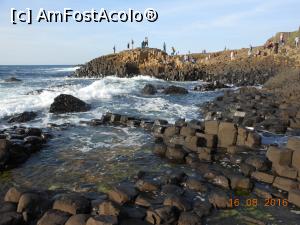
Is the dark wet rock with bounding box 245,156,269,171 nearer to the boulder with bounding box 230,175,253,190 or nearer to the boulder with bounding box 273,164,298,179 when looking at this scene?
the boulder with bounding box 273,164,298,179

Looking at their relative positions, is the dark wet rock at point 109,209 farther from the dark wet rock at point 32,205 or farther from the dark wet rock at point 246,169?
the dark wet rock at point 246,169

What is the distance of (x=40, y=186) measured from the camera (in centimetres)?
938

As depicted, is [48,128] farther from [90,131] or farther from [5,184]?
[5,184]

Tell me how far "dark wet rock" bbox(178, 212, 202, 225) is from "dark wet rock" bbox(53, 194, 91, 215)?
2.10m

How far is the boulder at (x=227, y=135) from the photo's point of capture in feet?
41.0

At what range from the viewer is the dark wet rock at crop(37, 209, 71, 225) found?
269 inches

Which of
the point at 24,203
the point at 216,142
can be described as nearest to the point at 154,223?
the point at 24,203

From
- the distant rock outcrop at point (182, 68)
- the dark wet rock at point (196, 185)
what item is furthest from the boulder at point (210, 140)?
the distant rock outcrop at point (182, 68)

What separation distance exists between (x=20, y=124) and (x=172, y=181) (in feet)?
35.1

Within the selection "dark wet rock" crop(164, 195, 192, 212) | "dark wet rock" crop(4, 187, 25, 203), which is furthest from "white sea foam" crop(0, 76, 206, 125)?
"dark wet rock" crop(164, 195, 192, 212)

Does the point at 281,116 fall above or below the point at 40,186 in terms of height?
above

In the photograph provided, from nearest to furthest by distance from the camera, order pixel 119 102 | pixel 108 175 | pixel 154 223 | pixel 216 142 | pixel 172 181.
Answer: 1. pixel 154 223
2. pixel 172 181
3. pixel 108 175
4. pixel 216 142
5. pixel 119 102

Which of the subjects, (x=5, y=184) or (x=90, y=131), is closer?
(x=5, y=184)

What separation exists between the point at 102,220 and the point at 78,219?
1.99 feet
